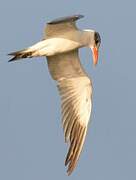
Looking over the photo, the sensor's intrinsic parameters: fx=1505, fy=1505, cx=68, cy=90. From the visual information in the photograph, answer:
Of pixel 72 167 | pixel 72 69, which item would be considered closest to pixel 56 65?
pixel 72 69

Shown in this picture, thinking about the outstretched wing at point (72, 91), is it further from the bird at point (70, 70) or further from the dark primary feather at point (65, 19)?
the dark primary feather at point (65, 19)

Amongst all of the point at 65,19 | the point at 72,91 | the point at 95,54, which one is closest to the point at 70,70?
the point at 72,91

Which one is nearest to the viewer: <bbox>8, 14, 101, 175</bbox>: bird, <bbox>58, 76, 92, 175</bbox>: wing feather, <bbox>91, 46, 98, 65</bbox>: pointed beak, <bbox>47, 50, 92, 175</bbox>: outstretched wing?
<bbox>8, 14, 101, 175</bbox>: bird

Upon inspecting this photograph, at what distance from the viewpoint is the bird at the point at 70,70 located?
29767 mm

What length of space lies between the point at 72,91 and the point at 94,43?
108 cm

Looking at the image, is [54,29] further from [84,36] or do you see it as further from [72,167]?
[72,167]

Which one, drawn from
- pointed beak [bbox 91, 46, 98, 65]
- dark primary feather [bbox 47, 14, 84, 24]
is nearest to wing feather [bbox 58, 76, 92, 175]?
pointed beak [bbox 91, 46, 98, 65]

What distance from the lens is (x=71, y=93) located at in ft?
100

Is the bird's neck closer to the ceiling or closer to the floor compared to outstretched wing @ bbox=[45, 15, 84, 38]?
closer to the floor

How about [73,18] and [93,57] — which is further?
[93,57]

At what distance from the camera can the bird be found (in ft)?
97.7

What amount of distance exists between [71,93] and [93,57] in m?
0.86

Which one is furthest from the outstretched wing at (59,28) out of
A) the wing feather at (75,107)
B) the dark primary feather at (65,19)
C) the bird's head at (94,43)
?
the wing feather at (75,107)

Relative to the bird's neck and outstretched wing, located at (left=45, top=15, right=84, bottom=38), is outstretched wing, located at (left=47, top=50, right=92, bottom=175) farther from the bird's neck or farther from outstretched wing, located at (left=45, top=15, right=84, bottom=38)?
outstretched wing, located at (left=45, top=15, right=84, bottom=38)
